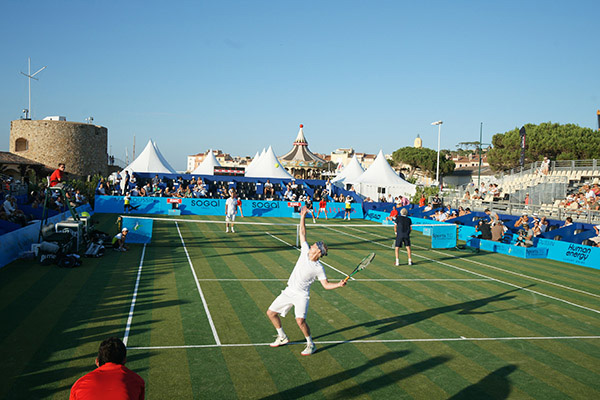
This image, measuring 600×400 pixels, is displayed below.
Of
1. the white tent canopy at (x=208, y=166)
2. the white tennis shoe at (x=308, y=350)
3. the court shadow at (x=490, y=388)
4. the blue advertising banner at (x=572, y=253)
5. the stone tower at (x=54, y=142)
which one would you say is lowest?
the court shadow at (x=490, y=388)

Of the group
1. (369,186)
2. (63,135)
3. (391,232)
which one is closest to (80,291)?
(391,232)

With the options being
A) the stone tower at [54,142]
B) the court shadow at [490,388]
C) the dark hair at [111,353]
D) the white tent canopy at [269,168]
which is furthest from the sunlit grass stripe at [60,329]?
the stone tower at [54,142]

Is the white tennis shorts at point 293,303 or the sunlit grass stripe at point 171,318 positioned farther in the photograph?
the white tennis shorts at point 293,303

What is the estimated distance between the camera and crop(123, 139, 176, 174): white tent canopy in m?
45.7

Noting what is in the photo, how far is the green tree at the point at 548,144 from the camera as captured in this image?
56062 mm

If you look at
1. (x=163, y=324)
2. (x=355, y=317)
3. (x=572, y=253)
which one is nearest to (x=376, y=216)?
(x=572, y=253)

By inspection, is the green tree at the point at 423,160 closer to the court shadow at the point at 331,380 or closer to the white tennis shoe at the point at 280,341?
the court shadow at the point at 331,380

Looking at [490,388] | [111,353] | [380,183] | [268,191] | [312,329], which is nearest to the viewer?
[111,353]

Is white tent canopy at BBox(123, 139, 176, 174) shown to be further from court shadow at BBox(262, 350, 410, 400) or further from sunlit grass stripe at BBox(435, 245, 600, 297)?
court shadow at BBox(262, 350, 410, 400)

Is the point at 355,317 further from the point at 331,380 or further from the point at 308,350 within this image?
the point at 331,380

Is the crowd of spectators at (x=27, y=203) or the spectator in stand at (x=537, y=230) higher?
the crowd of spectators at (x=27, y=203)

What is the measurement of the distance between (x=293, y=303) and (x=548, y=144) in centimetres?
6051

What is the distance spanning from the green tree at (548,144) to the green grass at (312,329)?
1808 inches

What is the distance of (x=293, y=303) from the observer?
323 inches
